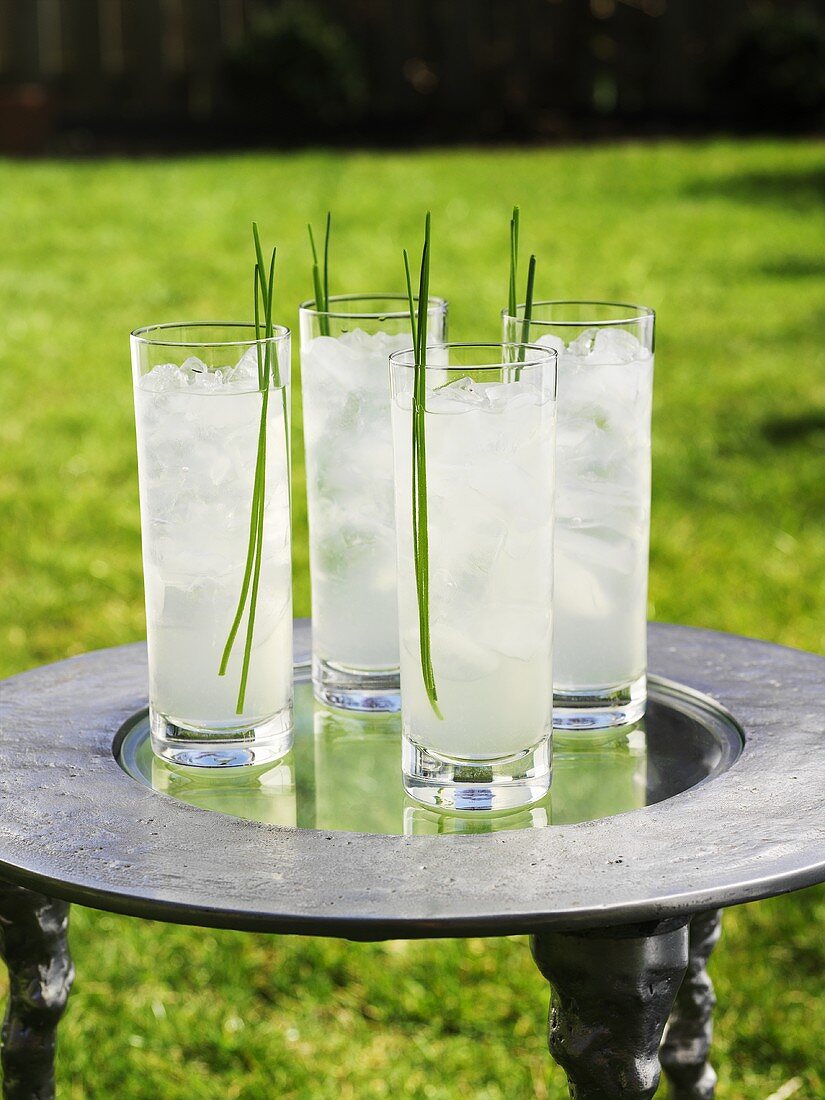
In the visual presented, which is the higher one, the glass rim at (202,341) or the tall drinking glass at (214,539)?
the glass rim at (202,341)

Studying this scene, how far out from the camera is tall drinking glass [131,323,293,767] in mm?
1214

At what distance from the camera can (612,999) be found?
3.70ft

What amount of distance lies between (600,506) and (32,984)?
719 millimetres

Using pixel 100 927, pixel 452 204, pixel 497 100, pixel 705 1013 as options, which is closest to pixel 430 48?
pixel 497 100

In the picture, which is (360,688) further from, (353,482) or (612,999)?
(612,999)

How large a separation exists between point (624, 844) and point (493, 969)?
1257 millimetres

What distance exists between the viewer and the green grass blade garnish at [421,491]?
1.10 meters

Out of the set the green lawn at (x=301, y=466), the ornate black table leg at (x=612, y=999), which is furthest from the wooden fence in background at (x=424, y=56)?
the ornate black table leg at (x=612, y=999)

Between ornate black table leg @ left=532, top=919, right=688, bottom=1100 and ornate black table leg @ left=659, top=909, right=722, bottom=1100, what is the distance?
532mm

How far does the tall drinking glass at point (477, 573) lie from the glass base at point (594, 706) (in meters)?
0.16

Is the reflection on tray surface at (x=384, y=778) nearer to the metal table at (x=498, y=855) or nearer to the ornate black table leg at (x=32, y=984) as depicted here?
the metal table at (x=498, y=855)

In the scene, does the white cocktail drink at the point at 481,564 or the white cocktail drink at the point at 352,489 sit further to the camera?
the white cocktail drink at the point at 352,489

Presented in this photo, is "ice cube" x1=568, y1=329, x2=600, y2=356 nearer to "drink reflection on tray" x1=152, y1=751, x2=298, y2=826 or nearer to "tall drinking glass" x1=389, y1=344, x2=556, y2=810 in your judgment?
"tall drinking glass" x1=389, y1=344, x2=556, y2=810

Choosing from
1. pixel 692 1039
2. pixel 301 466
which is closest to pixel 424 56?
pixel 301 466
